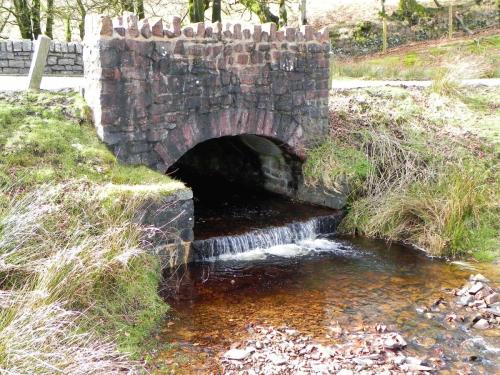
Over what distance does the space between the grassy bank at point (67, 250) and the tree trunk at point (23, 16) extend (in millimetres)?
12769

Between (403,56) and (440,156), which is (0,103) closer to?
(440,156)

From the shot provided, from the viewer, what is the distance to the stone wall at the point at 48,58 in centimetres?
1199

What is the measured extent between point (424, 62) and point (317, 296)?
1703cm

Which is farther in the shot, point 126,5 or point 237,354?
point 126,5

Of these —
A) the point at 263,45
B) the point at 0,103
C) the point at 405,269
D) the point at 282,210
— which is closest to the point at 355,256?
the point at 405,269

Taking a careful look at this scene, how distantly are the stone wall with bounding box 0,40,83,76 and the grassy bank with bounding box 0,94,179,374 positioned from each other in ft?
15.6

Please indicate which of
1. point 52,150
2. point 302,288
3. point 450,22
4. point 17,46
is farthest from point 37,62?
point 450,22

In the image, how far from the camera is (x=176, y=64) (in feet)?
25.8

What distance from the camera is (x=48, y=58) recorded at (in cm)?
1244

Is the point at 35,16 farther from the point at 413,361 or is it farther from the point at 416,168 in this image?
the point at 413,361

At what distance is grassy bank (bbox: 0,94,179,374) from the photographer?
13.0ft

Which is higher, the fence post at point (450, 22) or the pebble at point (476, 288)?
the fence post at point (450, 22)

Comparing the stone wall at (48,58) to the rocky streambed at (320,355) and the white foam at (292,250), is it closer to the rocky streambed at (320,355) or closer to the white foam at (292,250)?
the white foam at (292,250)

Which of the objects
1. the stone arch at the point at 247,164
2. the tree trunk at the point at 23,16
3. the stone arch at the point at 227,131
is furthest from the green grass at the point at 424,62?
the tree trunk at the point at 23,16
